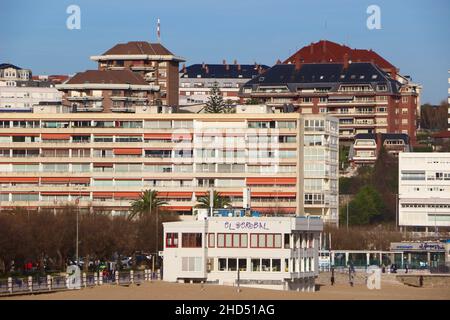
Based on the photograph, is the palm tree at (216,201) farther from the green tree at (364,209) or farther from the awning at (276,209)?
the green tree at (364,209)

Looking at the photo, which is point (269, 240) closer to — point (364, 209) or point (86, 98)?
point (364, 209)

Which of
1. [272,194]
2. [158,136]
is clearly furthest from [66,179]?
[272,194]

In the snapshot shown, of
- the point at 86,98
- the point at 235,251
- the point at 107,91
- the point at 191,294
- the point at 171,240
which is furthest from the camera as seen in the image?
the point at 107,91

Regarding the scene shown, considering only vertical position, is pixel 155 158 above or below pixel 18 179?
above

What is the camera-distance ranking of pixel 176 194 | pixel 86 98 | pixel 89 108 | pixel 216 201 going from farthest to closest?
pixel 86 98, pixel 89 108, pixel 176 194, pixel 216 201

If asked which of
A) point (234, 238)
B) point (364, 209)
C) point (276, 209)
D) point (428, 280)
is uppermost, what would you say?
point (276, 209)

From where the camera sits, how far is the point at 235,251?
91.9 m

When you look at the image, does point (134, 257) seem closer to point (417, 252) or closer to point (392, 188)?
point (417, 252)

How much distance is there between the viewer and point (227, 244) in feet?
301

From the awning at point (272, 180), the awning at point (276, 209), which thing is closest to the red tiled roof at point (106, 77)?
the awning at point (272, 180)

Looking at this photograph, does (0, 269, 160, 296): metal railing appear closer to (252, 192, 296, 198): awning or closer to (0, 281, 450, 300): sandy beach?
(0, 281, 450, 300): sandy beach

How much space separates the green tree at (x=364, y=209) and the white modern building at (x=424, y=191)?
2.25 meters

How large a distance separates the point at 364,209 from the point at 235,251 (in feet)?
248

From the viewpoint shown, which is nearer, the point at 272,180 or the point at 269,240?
the point at 269,240
